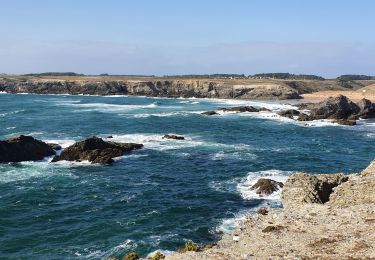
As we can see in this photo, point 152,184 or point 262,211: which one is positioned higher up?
point 262,211

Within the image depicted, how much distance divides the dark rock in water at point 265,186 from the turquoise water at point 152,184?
0.84 m

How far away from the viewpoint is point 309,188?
109ft

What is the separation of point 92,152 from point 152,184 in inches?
503

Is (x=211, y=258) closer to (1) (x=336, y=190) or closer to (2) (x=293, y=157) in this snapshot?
(1) (x=336, y=190)

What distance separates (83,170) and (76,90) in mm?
157191

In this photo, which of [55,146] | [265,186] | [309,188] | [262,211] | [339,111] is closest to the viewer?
[309,188]

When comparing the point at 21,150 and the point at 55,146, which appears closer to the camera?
the point at 21,150

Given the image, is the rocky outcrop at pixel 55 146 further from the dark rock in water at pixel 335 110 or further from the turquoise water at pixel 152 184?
the dark rock in water at pixel 335 110

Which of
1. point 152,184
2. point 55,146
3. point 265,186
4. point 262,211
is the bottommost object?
point 152,184

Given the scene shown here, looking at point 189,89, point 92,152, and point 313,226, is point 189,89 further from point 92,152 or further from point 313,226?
point 313,226

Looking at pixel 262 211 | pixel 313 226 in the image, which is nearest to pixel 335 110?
pixel 262 211

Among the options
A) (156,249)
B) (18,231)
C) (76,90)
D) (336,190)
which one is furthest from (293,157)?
(76,90)

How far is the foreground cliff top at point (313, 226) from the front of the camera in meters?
22.9

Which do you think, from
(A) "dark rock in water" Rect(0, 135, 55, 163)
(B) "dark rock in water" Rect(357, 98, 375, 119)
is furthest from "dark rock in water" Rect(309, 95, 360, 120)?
(A) "dark rock in water" Rect(0, 135, 55, 163)
